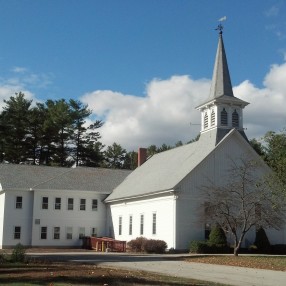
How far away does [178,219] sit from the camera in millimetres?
38812

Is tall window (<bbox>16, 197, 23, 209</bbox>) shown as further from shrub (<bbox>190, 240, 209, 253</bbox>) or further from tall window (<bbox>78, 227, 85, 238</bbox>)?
shrub (<bbox>190, 240, 209, 253</bbox>)

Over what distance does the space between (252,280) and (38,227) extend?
32212 mm

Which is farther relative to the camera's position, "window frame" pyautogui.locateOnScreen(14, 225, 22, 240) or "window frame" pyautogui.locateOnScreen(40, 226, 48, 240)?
"window frame" pyautogui.locateOnScreen(40, 226, 48, 240)

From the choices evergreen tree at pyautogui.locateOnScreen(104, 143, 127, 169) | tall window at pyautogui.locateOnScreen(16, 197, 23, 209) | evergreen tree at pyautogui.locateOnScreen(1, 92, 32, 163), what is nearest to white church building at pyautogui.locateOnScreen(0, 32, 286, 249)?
tall window at pyautogui.locateOnScreen(16, 197, 23, 209)

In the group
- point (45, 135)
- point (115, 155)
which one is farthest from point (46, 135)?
point (115, 155)

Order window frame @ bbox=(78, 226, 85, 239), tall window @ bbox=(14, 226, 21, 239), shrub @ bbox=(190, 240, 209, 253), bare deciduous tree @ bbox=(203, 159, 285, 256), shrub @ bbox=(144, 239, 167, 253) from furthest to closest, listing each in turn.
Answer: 1. window frame @ bbox=(78, 226, 85, 239)
2. tall window @ bbox=(14, 226, 21, 239)
3. shrub @ bbox=(144, 239, 167, 253)
4. shrub @ bbox=(190, 240, 209, 253)
5. bare deciduous tree @ bbox=(203, 159, 285, 256)

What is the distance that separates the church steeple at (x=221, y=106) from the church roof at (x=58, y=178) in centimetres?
1278

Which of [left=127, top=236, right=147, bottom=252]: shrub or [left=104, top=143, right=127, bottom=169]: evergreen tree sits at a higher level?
[left=104, top=143, right=127, bottom=169]: evergreen tree

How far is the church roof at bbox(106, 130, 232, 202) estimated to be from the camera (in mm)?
40841

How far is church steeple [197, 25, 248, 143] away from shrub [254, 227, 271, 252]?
787cm

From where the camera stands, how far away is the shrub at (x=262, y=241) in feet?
129

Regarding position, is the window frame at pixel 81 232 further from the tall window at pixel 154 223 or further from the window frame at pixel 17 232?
the tall window at pixel 154 223

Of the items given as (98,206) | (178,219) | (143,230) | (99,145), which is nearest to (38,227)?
(98,206)

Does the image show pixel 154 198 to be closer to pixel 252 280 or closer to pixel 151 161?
pixel 151 161
